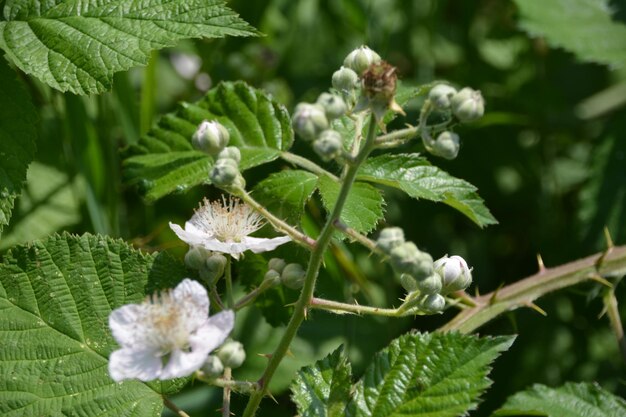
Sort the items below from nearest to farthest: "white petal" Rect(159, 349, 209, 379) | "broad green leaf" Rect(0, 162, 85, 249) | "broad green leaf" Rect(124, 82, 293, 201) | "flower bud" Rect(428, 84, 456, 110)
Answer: "white petal" Rect(159, 349, 209, 379) → "flower bud" Rect(428, 84, 456, 110) → "broad green leaf" Rect(124, 82, 293, 201) → "broad green leaf" Rect(0, 162, 85, 249)

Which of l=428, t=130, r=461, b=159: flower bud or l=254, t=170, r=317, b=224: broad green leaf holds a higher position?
l=428, t=130, r=461, b=159: flower bud

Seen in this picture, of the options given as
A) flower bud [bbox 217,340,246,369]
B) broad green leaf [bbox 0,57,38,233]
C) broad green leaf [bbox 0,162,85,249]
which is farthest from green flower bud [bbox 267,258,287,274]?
broad green leaf [bbox 0,162,85,249]

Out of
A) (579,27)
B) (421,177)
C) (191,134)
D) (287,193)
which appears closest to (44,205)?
(191,134)

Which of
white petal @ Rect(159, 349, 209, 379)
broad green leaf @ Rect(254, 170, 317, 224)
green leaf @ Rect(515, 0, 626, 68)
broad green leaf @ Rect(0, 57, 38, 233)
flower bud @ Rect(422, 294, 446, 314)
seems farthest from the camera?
green leaf @ Rect(515, 0, 626, 68)

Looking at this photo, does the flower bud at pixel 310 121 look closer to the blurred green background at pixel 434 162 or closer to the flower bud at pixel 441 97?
the flower bud at pixel 441 97

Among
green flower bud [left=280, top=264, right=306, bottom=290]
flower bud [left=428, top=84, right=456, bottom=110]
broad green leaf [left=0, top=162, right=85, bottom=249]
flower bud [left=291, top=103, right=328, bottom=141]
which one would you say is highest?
flower bud [left=428, top=84, right=456, bottom=110]

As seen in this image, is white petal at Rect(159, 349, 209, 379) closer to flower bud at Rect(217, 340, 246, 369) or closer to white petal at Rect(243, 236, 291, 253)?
flower bud at Rect(217, 340, 246, 369)

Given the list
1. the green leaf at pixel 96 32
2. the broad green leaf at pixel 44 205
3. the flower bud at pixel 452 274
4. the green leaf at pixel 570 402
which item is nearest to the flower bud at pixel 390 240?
the flower bud at pixel 452 274
